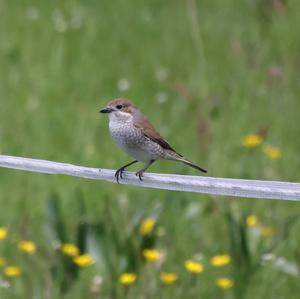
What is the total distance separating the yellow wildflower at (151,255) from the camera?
15.9ft

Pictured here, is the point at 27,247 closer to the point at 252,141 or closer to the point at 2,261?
the point at 2,261

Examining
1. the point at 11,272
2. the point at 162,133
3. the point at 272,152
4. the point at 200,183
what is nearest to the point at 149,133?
the point at 11,272

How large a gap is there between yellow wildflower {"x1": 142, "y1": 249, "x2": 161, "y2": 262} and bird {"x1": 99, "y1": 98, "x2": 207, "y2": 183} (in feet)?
1.53

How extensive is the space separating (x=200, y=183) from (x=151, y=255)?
1.64m

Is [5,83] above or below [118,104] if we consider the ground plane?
below

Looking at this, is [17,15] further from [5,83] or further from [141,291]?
[141,291]

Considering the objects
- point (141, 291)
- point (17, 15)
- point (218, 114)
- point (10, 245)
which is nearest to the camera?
point (141, 291)

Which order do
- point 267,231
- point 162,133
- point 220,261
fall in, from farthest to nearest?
1. point 162,133
2. point 267,231
3. point 220,261

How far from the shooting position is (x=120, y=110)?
4.79m

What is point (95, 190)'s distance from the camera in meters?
6.00

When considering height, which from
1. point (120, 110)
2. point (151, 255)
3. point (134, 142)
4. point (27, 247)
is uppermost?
point (120, 110)

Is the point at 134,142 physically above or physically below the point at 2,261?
above

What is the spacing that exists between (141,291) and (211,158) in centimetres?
186

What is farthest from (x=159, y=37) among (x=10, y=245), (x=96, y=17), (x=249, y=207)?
(x=10, y=245)
